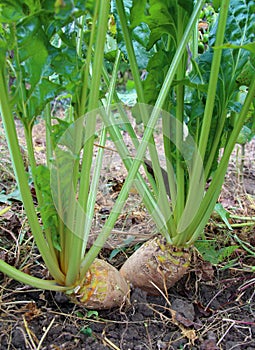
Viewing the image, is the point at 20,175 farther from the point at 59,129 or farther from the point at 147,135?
the point at 147,135

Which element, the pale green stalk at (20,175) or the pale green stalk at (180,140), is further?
the pale green stalk at (180,140)

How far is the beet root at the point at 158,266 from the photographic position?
1.09 m

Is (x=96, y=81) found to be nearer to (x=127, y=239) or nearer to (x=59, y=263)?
(x=59, y=263)

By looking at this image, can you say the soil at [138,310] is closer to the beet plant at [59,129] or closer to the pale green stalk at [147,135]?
the beet plant at [59,129]

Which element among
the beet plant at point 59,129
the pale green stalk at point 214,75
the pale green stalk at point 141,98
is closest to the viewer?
the beet plant at point 59,129

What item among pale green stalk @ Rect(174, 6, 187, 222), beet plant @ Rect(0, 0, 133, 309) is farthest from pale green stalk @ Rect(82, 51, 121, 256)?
pale green stalk @ Rect(174, 6, 187, 222)

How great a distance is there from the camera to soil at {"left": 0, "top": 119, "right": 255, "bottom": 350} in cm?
93

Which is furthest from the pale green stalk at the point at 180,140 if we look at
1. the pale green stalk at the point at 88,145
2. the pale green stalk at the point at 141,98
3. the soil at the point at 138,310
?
the pale green stalk at the point at 88,145

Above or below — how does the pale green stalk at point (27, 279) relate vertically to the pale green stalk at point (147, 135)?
below

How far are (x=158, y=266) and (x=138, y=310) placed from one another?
120 mm

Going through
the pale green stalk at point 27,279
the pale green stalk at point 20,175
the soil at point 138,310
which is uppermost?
the pale green stalk at point 20,175

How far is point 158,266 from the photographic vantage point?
1089mm

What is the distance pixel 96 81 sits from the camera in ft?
2.71

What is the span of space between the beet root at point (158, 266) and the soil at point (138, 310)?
0.03m
